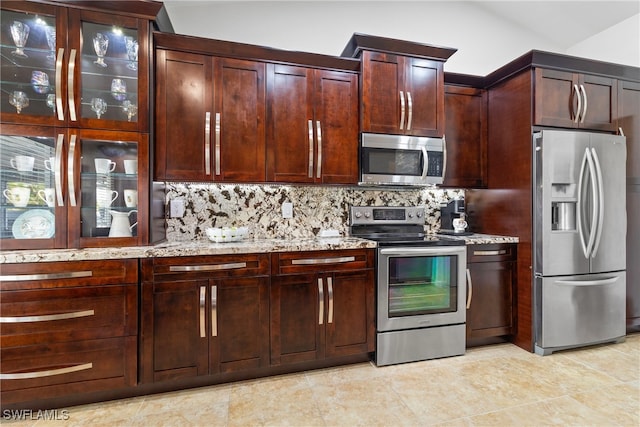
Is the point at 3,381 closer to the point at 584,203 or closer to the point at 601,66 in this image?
the point at 584,203

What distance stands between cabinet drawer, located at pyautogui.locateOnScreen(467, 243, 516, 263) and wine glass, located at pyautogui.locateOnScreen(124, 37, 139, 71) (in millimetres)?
2891

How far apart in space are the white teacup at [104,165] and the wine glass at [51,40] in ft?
2.32

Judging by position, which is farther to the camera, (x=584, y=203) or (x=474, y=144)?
(x=474, y=144)

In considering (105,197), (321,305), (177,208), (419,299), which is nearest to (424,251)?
(419,299)

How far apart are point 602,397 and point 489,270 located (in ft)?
3.36

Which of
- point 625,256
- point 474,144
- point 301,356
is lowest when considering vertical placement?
point 301,356

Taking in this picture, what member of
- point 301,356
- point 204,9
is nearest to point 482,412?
point 301,356

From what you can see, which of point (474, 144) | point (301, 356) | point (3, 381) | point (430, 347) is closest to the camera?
point (3, 381)

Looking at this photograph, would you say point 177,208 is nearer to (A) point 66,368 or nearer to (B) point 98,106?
(B) point 98,106

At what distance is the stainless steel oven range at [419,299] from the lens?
7.52 ft

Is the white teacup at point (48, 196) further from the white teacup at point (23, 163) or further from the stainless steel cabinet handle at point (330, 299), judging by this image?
the stainless steel cabinet handle at point (330, 299)

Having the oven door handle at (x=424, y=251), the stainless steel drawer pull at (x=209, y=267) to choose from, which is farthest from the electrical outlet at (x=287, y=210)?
the oven door handle at (x=424, y=251)

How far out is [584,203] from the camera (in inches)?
97.2

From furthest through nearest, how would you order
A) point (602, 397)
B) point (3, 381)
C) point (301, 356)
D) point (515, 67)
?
point (515, 67) < point (301, 356) < point (602, 397) < point (3, 381)
